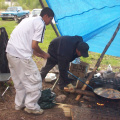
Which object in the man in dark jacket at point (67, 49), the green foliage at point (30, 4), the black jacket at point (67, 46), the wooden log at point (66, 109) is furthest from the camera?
the green foliage at point (30, 4)

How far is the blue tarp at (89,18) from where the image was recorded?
4.39m

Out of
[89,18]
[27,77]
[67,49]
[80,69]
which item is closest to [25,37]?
[27,77]

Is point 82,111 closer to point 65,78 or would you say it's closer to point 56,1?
point 65,78

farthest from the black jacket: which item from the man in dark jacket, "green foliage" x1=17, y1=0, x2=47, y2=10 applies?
"green foliage" x1=17, y1=0, x2=47, y2=10

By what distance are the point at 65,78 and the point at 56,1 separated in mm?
2011

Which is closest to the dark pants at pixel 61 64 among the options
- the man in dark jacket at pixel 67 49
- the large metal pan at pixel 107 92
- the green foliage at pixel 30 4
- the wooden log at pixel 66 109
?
the man in dark jacket at pixel 67 49

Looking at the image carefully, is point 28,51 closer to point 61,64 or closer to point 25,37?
point 25,37

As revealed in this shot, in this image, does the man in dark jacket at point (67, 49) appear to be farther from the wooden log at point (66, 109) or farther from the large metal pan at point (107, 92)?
the wooden log at point (66, 109)

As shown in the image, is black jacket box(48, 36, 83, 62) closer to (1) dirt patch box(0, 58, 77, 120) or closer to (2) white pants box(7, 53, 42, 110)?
(2) white pants box(7, 53, 42, 110)

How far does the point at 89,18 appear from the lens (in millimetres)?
4746

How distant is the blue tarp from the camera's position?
173 inches

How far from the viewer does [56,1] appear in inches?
173

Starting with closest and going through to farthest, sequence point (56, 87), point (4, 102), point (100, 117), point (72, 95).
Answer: point (100, 117), point (4, 102), point (72, 95), point (56, 87)

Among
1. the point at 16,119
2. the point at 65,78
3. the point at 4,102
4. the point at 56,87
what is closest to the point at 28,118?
the point at 16,119
